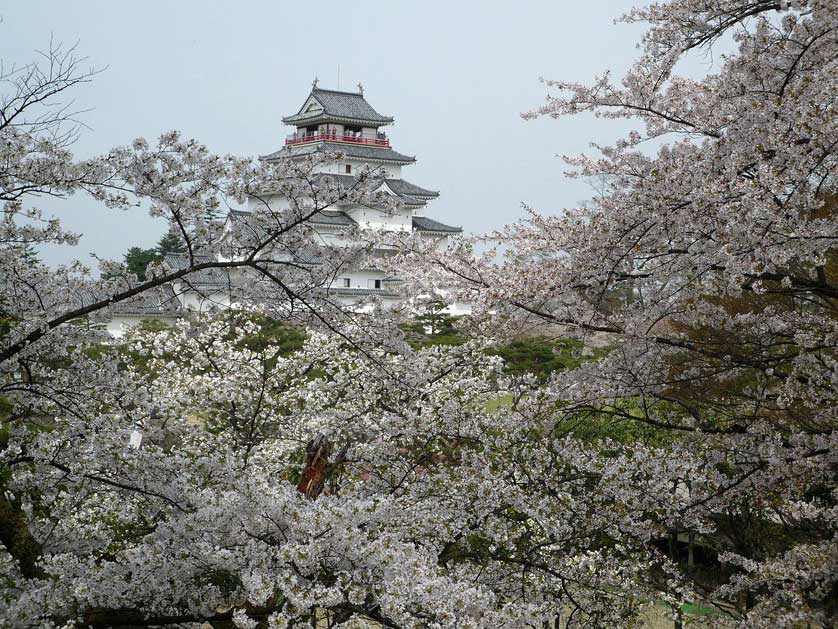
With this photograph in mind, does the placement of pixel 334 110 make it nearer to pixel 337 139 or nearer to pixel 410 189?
pixel 337 139

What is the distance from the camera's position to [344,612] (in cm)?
330

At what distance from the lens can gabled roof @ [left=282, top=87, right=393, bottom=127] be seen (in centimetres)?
3338

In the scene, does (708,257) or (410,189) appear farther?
(410,189)

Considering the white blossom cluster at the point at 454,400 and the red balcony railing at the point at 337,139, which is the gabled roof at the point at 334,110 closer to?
the red balcony railing at the point at 337,139

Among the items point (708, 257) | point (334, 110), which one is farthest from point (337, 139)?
point (708, 257)

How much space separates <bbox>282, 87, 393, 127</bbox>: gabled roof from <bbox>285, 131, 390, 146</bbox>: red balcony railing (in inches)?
23.7

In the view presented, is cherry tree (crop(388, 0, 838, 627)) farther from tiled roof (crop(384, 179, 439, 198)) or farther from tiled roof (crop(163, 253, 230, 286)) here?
tiled roof (crop(384, 179, 439, 198))

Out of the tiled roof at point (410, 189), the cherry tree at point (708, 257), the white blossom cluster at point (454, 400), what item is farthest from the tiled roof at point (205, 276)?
the tiled roof at point (410, 189)

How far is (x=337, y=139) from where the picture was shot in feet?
110

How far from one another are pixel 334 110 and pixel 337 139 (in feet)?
4.05

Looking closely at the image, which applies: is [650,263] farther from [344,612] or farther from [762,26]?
[344,612]

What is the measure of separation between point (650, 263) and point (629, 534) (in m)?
1.71

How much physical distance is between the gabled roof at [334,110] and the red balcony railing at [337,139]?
0.60 m

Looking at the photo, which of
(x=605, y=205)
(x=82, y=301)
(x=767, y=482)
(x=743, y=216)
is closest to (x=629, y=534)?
(x=767, y=482)
